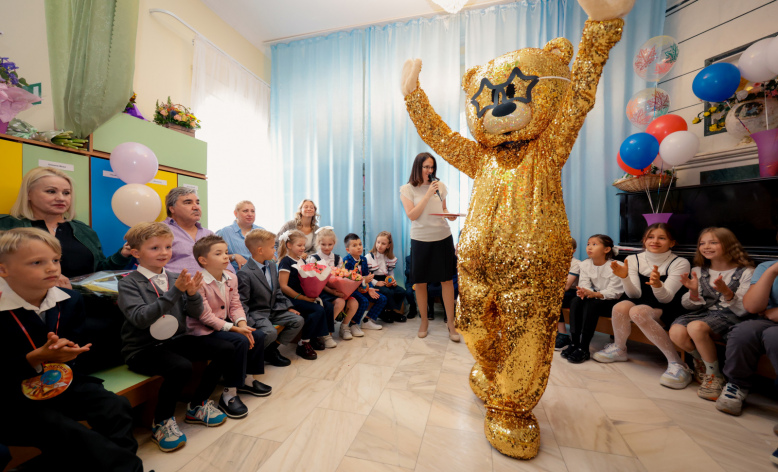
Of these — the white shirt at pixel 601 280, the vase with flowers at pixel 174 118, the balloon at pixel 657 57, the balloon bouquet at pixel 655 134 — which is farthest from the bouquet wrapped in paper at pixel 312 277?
the balloon at pixel 657 57

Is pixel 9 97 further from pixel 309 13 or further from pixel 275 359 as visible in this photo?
pixel 309 13

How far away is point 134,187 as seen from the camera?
2.14m

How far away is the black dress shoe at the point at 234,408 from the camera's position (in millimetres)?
1522

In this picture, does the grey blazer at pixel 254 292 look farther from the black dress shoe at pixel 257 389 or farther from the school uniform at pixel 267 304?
the black dress shoe at pixel 257 389

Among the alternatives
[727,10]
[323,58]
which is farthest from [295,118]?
[727,10]

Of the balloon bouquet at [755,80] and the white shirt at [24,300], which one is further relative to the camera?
the balloon bouquet at [755,80]

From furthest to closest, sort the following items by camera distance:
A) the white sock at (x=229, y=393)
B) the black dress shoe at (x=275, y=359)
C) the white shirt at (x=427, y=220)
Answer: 1. the white shirt at (x=427, y=220)
2. the black dress shoe at (x=275, y=359)
3. the white sock at (x=229, y=393)

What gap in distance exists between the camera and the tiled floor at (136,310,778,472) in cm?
123

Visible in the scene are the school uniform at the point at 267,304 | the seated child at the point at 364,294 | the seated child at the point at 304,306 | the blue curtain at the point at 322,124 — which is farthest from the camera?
the blue curtain at the point at 322,124

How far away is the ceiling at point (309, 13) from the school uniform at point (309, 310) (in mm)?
3003

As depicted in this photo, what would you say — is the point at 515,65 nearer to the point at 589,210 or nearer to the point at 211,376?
the point at 211,376

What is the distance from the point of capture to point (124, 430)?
1099mm

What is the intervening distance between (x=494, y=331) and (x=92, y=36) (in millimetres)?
3264

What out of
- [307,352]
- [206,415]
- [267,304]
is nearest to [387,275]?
[307,352]
